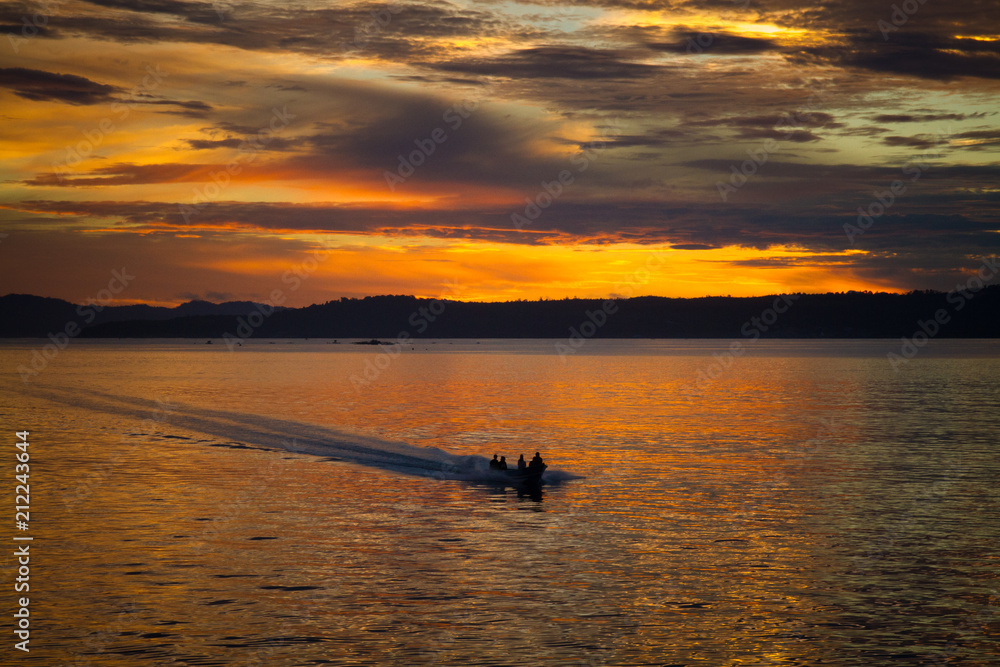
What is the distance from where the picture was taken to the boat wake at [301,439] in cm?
4731

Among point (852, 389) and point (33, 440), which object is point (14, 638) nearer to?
point (33, 440)

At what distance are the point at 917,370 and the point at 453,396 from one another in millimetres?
97077

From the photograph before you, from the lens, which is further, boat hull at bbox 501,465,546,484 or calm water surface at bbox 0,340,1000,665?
boat hull at bbox 501,465,546,484

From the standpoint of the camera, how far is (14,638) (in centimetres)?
1988

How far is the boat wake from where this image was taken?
4731 cm

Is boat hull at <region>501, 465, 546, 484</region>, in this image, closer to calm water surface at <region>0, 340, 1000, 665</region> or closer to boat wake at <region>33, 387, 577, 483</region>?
boat wake at <region>33, 387, 577, 483</region>

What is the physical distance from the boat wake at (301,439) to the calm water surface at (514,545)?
1.35 feet

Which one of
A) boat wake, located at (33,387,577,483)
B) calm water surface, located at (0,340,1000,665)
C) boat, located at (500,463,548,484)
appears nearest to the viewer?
calm water surface, located at (0,340,1000,665)

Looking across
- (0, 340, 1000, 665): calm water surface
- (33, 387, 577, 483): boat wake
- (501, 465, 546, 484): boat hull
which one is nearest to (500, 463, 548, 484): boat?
(501, 465, 546, 484): boat hull

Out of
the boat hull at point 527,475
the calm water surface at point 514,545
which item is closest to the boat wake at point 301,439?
the calm water surface at point 514,545

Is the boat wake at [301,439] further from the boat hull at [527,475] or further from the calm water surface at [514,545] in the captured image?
the boat hull at [527,475]

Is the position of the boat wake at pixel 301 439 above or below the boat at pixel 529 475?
below

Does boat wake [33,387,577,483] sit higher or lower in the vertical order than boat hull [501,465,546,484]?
lower

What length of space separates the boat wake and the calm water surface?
0.41m
